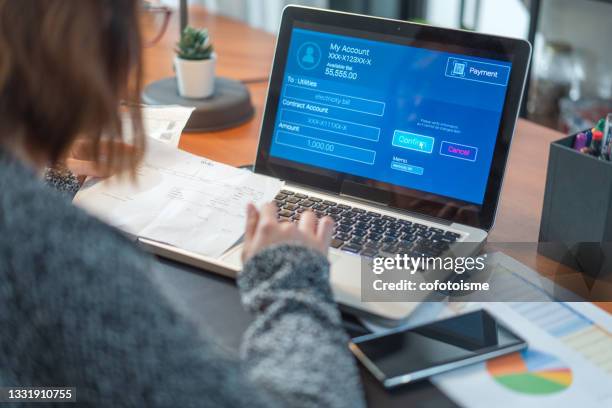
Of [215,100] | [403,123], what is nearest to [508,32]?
[215,100]

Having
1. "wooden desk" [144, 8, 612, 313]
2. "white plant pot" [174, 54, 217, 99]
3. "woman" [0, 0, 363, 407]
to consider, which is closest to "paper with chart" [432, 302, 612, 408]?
"wooden desk" [144, 8, 612, 313]

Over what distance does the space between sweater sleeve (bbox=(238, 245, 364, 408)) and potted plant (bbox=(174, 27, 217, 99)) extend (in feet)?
2.39

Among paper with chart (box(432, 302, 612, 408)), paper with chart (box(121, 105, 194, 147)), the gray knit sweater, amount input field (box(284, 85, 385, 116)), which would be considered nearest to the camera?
the gray knit sweater

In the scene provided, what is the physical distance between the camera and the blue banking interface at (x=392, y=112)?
0.91 meters

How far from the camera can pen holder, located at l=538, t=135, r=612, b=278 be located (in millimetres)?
868

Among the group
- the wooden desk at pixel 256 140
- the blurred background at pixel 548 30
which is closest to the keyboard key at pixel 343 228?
the wooden desk at pixel 256 140

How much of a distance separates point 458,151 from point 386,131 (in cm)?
10

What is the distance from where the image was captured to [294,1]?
265 centimetres

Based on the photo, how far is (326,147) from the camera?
100cm

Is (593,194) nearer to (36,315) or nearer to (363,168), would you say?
(363,168)

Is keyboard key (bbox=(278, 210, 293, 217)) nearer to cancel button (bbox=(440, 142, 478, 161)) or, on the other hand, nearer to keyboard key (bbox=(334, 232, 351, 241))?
keyboard key (bbox=(334, 232, 351, 241))

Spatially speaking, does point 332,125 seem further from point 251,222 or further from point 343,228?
point 251,222

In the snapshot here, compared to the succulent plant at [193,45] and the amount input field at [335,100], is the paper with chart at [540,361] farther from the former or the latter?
the succulent plant at [193,45]

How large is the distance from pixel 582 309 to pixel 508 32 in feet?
6.73
